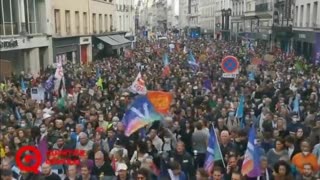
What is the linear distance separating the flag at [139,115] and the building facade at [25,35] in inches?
585

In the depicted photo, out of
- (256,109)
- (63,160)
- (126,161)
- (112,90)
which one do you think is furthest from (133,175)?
(112,90)

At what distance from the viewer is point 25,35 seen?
27.8m

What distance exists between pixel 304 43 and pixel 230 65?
71.2ft

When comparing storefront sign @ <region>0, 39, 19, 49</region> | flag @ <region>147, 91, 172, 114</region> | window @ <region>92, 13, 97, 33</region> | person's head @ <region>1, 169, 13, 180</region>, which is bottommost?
person's head @ <region>1, 169, 13, 180</region>

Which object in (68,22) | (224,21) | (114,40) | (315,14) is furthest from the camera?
(224,21)

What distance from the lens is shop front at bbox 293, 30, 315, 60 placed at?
3634cm

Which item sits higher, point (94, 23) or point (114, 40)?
point (94, 23)

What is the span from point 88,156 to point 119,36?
42578mm

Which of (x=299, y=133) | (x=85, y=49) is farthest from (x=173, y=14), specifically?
(x=299, y=133)

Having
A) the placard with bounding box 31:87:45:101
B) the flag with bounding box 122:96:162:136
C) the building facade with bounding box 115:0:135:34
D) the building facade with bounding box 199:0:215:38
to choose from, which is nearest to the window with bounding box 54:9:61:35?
the placard with bounding box 31:87:45:101

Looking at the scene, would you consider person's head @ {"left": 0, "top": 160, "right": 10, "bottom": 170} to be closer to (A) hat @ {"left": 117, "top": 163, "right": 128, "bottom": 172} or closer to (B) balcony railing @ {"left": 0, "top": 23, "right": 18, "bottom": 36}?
(A) hat @ {"left": 117, "top": 163, "right": 128, "bottom": 172}

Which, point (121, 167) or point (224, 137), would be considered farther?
point (224, 137)

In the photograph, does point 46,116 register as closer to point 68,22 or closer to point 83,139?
point 83,139

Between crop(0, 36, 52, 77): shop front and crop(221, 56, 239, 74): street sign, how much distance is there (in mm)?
10646
